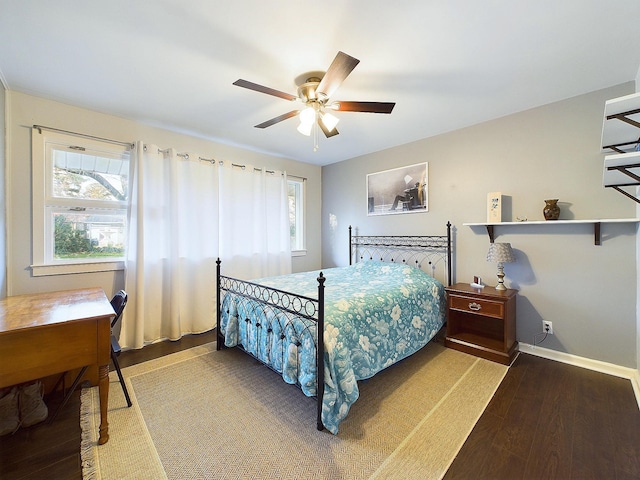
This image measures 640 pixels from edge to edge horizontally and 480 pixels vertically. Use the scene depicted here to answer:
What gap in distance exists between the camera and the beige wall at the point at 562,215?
2.38 metres

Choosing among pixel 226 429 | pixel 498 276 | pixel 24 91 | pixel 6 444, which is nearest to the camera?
pixel 6 444

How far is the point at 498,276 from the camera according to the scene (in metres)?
2.84

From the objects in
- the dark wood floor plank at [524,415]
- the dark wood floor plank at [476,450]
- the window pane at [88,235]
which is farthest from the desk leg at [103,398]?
the dark wood floor plank at [524,415]

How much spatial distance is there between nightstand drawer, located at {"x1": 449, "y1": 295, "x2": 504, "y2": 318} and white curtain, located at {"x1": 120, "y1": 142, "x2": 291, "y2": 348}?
239 centimetres

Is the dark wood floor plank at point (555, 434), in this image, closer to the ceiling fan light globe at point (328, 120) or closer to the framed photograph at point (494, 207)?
the framed photograph at point (494, 207)

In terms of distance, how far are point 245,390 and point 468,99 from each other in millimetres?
3265

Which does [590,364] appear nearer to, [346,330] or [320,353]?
[346,330]

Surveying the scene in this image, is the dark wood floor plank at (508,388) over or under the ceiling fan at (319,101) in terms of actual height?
under

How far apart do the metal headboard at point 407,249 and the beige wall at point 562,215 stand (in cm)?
14

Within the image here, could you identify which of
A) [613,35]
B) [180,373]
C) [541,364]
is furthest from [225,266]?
[613,35]

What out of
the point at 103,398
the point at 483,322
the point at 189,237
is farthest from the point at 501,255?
the point at 189,237

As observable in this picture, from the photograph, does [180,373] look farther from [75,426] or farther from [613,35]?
[613,35]

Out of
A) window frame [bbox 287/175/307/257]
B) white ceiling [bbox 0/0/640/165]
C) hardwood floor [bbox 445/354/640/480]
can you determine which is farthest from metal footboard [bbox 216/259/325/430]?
window frame [bbox 287/175/307/257]

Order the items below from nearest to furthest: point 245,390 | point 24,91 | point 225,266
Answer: point 245,390
point 24,91
point 225,266
